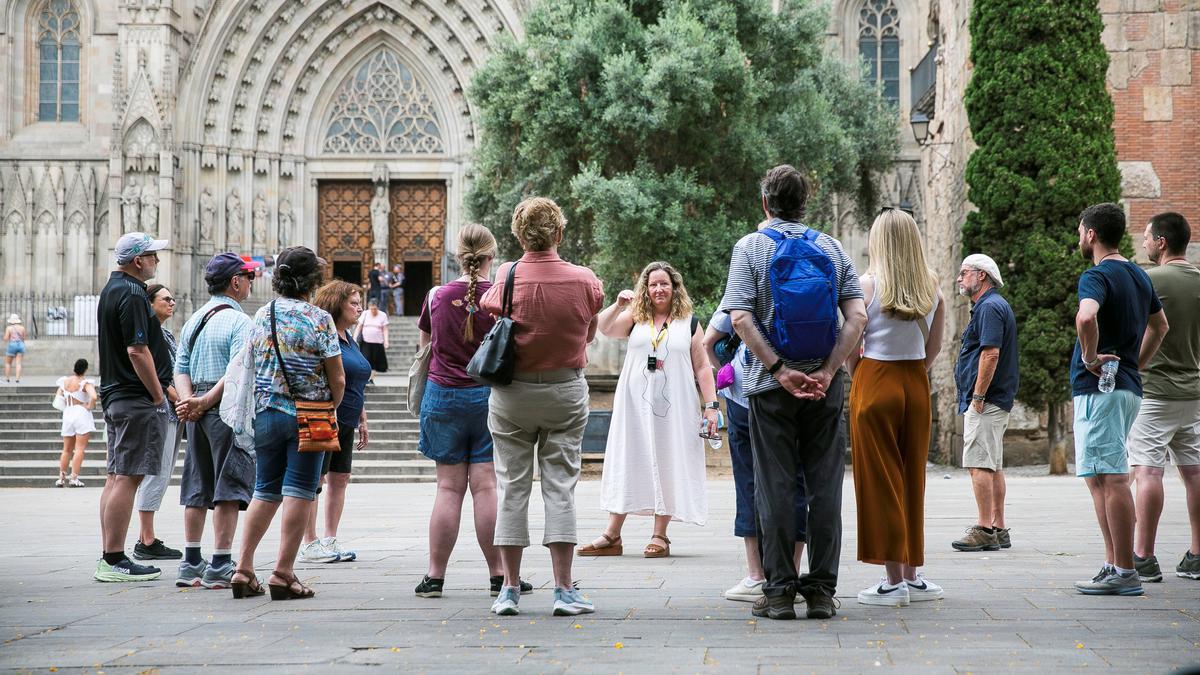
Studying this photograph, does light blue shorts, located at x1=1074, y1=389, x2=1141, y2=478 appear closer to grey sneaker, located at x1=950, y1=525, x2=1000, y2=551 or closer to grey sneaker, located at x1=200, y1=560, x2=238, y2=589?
grey sneaker, located at x1=950, y1=525, x2=1000, y2=551

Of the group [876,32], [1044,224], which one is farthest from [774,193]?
[876,32]

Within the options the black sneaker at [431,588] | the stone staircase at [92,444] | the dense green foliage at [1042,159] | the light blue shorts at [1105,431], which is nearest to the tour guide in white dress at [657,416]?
the black sneaker at [431,588]

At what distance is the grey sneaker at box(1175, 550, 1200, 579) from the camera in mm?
6711

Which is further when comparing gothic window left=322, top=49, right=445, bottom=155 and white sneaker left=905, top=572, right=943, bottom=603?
gothic window left=322, top=49, right=445, bottom=155

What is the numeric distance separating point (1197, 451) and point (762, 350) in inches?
111

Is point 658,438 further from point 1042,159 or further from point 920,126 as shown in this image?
point 920,126

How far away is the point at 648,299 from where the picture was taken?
8312mm

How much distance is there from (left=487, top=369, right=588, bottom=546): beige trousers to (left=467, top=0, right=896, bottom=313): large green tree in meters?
14.3

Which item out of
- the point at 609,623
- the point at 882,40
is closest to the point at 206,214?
the point at 882,40

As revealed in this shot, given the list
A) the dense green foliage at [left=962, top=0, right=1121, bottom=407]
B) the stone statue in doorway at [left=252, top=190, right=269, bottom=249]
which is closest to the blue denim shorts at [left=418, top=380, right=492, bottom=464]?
the dense green foliage at [left=962, top=0, right=1121, bottom=407]

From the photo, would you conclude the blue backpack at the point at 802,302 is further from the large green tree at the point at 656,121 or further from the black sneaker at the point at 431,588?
the large green tree at the point at 656,121

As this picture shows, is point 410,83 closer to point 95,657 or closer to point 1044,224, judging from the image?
point 1044,224

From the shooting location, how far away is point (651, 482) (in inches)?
321

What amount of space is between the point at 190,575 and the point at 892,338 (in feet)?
12.9
